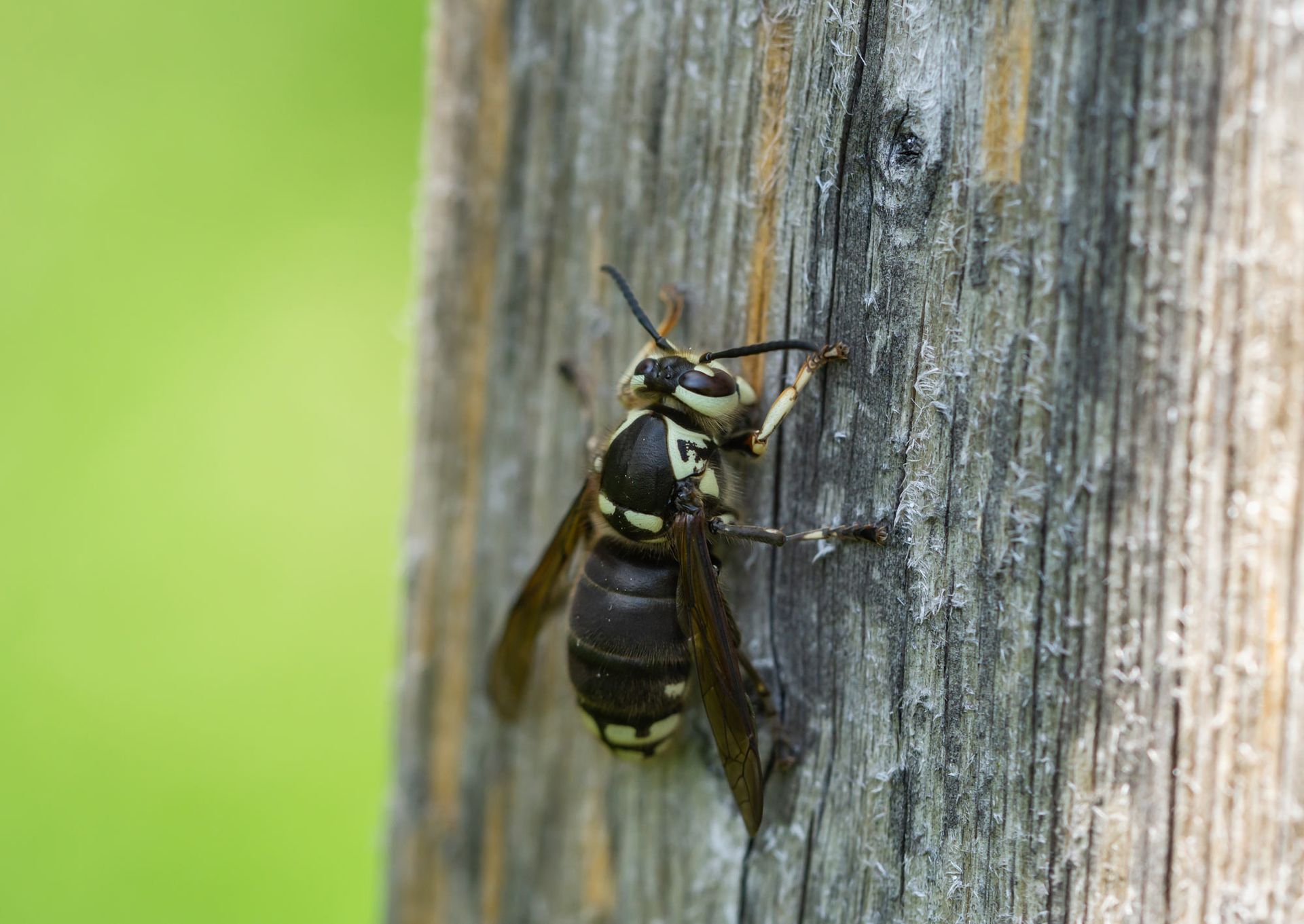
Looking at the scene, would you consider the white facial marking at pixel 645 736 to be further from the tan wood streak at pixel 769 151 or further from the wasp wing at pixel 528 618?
the tan wood streak at pixel 769 151

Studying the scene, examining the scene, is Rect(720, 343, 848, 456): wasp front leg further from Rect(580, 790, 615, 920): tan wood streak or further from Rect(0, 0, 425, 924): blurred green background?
Rect(0, 0, 425, 924): blurred green background

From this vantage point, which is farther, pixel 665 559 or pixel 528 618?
pixel 528 618

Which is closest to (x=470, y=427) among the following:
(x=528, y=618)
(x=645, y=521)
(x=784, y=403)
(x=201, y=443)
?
(x=528, y=618)

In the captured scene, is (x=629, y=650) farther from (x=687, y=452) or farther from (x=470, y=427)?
(x=470, y=427)

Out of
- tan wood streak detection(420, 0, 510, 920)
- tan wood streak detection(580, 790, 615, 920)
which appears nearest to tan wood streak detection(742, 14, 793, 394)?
tan wood streak detection(420, 0, 510, 920)

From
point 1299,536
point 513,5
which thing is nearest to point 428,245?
point 513,5

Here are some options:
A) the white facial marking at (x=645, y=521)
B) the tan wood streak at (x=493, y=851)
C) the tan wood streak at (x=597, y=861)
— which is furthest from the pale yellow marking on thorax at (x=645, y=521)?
the tan wood streak at (x=493, y=851)
